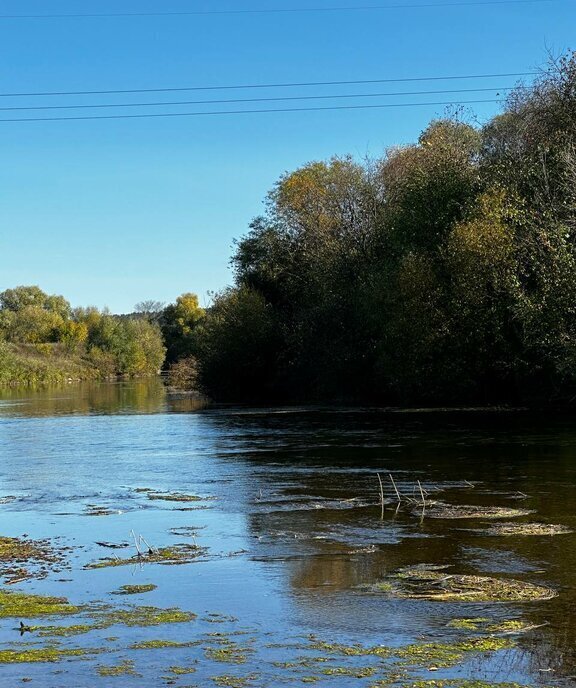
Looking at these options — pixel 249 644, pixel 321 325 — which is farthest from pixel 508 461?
pixel 321 325

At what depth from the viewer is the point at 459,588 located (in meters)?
12.9

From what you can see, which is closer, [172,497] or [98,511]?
[98,511]

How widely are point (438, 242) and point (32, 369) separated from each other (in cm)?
8495

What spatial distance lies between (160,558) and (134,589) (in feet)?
6.98

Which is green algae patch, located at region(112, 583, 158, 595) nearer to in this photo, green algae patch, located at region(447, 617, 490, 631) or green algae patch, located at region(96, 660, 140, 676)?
green algae patch, located at region(96, 660, 140, 676)

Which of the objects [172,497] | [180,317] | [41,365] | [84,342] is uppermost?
[180,317]

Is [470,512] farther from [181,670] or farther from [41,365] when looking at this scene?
[41,365]

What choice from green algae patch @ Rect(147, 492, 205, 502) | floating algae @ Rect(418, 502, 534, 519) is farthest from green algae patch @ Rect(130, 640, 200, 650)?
green algae patch @ Rect(147, 492, 205, 502)

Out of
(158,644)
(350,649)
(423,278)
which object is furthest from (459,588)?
(423,278)

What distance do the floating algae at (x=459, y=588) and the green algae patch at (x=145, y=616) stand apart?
2807mm

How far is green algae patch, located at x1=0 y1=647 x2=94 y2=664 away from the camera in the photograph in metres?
9.94

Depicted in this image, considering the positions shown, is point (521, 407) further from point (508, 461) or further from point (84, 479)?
point (84, 479)

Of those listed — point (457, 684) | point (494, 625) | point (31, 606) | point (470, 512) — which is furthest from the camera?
point (470, 512)

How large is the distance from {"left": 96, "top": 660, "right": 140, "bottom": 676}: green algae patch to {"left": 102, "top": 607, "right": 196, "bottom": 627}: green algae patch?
66.3 inches
